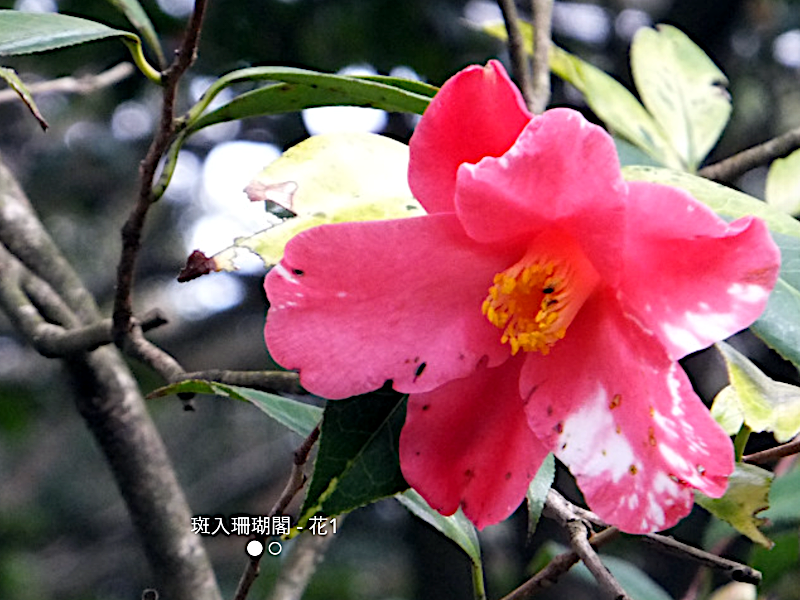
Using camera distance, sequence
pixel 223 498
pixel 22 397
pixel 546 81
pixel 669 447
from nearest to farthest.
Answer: pixel 669 447 < pixel 546 81 < pixel 22 397 < pixel 223 498

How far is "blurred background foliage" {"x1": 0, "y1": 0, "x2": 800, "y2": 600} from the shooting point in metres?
1.78

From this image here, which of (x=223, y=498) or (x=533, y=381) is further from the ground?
(x=533, y=381)

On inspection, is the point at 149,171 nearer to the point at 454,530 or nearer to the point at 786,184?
the point at 454,530

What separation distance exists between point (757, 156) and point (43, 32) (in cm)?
68

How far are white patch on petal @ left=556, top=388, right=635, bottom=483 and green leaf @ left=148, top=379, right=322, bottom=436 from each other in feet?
0.69

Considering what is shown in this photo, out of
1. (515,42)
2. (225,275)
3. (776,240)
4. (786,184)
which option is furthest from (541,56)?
(225,275)

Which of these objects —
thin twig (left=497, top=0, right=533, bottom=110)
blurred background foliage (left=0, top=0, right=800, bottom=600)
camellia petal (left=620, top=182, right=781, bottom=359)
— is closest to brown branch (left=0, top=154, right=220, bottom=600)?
blurred background foliage (left=0, top=0, right=800, bottom=600)

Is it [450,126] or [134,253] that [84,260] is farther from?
[450,126]

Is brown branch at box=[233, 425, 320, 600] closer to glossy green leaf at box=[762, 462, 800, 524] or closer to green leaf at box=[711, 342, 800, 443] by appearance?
green leaf at box=[711, 342, 800, 443]

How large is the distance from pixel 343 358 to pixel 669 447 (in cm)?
18

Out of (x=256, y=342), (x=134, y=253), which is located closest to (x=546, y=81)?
(x=134, y=253)

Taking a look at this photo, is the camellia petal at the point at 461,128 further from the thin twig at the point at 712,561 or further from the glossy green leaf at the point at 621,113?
the glossy green leaf at the point at 621,113

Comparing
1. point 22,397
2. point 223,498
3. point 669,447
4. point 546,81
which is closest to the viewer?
point 669,447

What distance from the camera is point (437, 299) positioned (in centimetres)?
53
